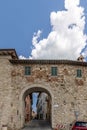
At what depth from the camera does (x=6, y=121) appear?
41.1m

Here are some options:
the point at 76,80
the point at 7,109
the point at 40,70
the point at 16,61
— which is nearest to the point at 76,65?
the point at 76,80

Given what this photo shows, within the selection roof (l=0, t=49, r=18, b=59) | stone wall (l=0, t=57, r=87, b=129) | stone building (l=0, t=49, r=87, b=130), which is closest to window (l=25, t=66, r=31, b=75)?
stone building (l=0, t=49, r=87, b=130)

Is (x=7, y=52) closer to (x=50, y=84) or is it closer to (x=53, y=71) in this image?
(x=53, y=71)

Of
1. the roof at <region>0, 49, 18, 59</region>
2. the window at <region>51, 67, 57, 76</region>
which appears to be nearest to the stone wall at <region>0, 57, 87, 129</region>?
the window at <region>51, 67, 57, 76</region>

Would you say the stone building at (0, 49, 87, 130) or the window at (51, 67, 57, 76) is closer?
the stone building at (0, 49, 87, 130)

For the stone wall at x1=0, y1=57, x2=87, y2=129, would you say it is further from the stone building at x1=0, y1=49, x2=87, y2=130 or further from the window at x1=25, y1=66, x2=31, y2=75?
the window at x1=25, y1=66, x2=31, y2=75

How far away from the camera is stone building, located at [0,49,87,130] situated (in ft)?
138

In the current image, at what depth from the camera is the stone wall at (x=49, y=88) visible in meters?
42.1

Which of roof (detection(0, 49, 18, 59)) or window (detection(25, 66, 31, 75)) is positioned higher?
roof (detection(0, 49, 18, 59))

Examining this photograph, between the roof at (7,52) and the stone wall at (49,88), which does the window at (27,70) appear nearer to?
the stone wall at (49,88)


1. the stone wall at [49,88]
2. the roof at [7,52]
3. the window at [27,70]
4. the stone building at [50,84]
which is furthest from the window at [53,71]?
the roof at [7,52]

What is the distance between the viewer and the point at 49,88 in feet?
140

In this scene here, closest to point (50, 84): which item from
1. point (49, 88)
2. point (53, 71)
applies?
point (49, 88)

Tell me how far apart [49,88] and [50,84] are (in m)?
0.58
